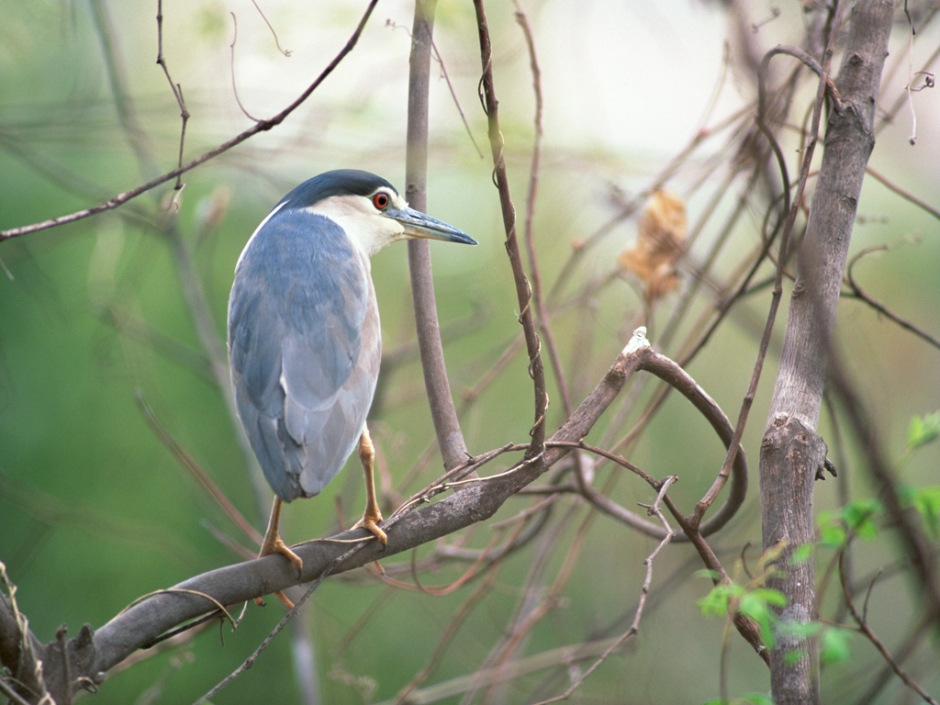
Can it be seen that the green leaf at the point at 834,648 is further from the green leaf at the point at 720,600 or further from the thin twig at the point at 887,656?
the thin twig at the point at 887,656

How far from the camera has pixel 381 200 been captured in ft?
7.10

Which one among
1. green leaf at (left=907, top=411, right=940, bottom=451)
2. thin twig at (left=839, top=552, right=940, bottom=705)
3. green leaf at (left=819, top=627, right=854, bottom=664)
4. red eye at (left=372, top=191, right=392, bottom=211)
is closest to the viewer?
green leaf at (left=819, top=627, right=854, bottom=664)

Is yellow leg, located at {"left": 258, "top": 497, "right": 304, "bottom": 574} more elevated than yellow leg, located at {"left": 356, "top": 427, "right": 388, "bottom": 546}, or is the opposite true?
yellow leg, located at {"left": 356, "top": 427, "right": 388, "bottom": 546}

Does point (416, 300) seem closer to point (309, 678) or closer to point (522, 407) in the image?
point (309, 678)

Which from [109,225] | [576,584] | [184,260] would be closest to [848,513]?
[184,260]

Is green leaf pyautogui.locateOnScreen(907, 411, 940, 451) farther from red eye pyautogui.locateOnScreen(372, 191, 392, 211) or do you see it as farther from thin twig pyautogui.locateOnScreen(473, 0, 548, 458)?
red eye pyautogui.locateOnScreen(372, 191, 392, 211)

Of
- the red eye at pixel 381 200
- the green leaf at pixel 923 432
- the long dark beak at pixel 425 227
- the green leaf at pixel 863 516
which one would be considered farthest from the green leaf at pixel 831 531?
the red eye at pixel 381 200

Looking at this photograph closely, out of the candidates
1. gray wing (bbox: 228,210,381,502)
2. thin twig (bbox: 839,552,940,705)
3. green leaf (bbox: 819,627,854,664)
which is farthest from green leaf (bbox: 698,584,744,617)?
gray wing (bbox: 228,210,381,502)

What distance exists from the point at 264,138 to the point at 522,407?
198 centimetres

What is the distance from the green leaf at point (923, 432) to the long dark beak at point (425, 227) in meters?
1.25

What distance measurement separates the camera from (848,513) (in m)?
0.92

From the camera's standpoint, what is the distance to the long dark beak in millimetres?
2035

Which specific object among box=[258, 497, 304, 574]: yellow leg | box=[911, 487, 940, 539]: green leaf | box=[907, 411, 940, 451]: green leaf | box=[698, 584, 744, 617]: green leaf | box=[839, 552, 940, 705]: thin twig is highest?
box=[907, 411, 940, 451]: green leaf

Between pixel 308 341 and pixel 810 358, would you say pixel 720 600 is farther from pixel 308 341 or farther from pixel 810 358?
pixel 308 341
